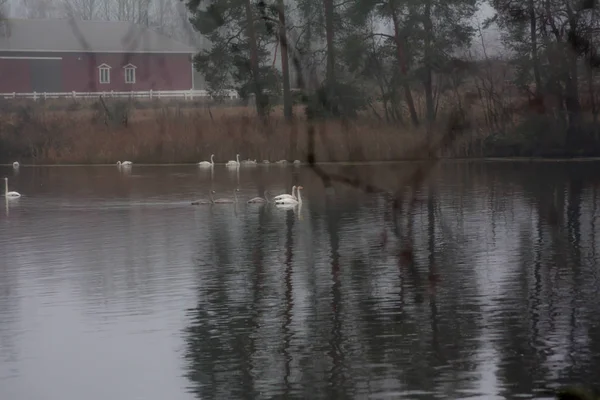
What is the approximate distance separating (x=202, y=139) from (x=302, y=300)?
100 feet

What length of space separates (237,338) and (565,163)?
93.1ft

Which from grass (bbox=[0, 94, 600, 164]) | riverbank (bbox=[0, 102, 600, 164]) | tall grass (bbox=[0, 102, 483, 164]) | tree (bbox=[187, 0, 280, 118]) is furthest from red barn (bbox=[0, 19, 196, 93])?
tree (bbox=[187, 0, 280, 118])

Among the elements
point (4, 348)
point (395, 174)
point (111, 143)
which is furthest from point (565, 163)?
point (4, 348)

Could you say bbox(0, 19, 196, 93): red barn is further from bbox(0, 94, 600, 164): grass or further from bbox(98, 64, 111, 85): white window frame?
bbox(0, 94, 600, 164): grass

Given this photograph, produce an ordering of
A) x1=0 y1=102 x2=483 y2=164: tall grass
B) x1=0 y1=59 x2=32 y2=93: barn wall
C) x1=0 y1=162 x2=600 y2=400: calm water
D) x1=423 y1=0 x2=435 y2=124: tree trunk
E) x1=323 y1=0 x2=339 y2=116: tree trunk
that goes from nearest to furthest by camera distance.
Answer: x1=0 y1=162 x2=600 y2=400: calm water → x1=323 y1=0 x2=339 y2=116: tree trunk → x1=423 y1=0 x2=435 y2=124: tree trunk → x1=0 y1=102 x2=483 y2=164: tall grass → x1=0 y1=59 x2=32 y2=93: barn wall

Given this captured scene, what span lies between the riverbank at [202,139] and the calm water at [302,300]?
11.3 metres

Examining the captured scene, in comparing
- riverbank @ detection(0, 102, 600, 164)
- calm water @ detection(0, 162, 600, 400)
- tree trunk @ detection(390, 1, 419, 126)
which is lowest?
calm water @ detection(0, 162, 600, 400)

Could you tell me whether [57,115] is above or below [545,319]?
above

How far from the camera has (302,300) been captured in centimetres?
1577

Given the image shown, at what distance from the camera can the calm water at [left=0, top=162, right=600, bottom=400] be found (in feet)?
38.5

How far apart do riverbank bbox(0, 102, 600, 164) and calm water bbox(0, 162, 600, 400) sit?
1131cm

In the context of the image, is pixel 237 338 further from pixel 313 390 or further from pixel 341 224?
pixel 341 224

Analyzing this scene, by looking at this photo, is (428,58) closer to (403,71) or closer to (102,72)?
(403,71)

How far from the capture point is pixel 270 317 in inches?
577
